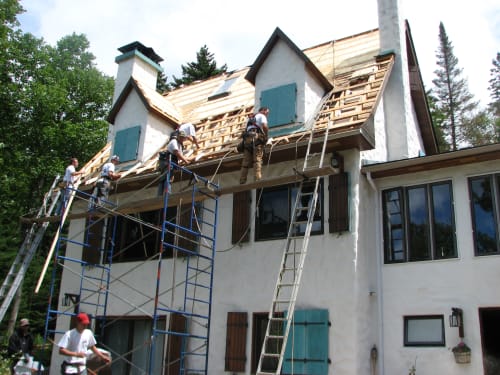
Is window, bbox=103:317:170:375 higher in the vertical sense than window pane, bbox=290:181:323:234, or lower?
lower

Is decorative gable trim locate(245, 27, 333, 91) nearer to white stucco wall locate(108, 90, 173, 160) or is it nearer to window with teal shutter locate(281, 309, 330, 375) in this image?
white stucco wall locate(108, 90, 173, 160)

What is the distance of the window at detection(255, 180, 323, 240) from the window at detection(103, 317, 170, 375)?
296cm

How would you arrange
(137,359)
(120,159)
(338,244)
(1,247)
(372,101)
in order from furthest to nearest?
(1,247), (120,159), (137,359), (372,101), (338,244)

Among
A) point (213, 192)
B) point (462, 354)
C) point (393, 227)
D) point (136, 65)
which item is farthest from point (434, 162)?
point (136, 65)

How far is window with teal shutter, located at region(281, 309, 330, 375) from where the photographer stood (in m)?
9.04

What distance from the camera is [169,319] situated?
10.8 metres

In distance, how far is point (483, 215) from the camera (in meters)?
9.31

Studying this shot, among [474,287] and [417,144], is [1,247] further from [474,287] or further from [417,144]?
[474,287]

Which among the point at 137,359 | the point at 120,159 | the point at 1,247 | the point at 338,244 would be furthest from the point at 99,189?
the point at 1,247

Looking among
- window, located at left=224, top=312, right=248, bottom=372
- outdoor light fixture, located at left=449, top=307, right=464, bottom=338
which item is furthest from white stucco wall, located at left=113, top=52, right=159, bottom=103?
outdoor light fixture, located at left=449, top=307, right=464, bottom=338

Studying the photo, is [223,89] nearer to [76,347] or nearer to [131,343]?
[131,343]

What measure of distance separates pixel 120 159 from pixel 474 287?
8982 mm

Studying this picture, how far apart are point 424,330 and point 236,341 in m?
3.38

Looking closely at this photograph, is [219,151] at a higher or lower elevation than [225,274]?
higher
